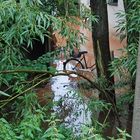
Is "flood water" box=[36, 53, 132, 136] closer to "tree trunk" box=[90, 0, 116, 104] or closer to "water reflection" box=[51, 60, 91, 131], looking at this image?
"water reflection" box=[51, 60, 91, 131]

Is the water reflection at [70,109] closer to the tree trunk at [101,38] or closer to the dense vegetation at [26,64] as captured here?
the dense vegetation at [26,64]

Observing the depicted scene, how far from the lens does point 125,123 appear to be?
551 centimetres

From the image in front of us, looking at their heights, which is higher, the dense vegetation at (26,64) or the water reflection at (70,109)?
the dense vegetation at (26,64)

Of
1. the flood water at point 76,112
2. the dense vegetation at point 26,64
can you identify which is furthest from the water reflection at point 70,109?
the dense vegetation at point 26,64

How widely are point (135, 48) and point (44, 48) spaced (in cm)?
439

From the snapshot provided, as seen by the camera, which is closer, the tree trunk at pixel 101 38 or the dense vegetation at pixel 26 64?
the dense vegetation at pixel 26 64

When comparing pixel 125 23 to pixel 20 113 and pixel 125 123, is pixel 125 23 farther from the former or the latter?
pixel 125 123

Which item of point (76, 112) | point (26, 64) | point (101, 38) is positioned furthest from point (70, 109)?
point (101, 38)

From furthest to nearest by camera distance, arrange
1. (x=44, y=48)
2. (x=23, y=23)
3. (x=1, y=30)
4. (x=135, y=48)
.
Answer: (x=44, y=48), (x=135, y=48), (x=1, y=30), (x=23, y=23)

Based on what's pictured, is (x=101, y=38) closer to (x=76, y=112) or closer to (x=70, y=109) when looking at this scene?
(x=70, y=109)

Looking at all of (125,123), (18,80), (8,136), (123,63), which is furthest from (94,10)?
(8,136)

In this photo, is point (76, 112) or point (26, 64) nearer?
point (26, 64)

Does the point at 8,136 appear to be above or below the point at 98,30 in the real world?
below

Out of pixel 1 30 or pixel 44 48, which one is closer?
pixel 1 30
